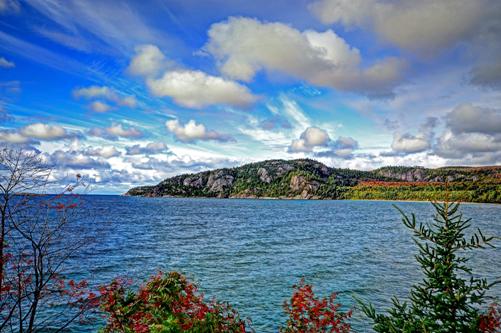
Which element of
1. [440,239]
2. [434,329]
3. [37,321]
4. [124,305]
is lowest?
[37,321]

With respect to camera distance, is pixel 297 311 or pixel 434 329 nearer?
pixel 434 329

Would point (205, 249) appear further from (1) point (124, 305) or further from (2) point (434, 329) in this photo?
(2) point (434, 329)

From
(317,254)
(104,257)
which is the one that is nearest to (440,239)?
(317,254)

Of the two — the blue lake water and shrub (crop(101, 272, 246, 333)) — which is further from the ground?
shrub (crop(101, 272, 246, 333))

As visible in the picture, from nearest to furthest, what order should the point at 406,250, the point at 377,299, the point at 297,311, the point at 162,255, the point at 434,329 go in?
the point at 434,329, the point at 297,311, the point at 377,299, the point at 162,255, the point at 406,250

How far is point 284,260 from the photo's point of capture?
40.8m

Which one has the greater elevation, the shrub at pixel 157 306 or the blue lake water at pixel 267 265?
the shrub at pixel 157 306

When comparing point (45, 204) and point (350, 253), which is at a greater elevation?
point (45, 204)

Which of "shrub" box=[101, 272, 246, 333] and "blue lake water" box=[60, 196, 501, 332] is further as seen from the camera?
"blue lake water" box=[60, 196, 501, 332]

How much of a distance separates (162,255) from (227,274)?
14270mm

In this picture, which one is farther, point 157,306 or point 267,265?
point 267,265

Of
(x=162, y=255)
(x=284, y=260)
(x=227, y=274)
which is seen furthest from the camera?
(x=162, y=255)

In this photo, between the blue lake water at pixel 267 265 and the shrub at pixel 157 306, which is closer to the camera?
the shrub at pixel 157 306

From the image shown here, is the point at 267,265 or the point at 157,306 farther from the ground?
the point at 157,306
